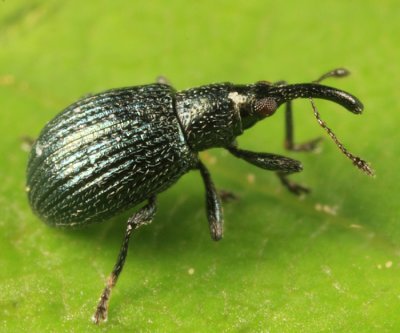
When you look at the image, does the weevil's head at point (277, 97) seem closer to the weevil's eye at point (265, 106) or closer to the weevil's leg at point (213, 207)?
the weevil's eye at point (265, 106)

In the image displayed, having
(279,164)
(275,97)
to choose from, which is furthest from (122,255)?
(275,97)

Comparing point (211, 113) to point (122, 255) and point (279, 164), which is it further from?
point (122, 255)

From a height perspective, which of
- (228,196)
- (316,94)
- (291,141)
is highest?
(316,94)

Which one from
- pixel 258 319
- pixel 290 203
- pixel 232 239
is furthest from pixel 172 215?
pixel 258 319

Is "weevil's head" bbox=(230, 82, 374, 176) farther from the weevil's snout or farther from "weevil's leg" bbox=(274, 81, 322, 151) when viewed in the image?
"weevil's leg" bbox=(274, 81, 322, 151)

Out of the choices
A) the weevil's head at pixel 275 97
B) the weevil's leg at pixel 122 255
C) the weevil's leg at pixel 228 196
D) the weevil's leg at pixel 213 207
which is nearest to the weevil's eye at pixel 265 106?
the weevil's head at pixel 275 97

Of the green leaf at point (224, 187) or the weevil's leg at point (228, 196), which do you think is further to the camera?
the weevil's leg at point (228, 196)
